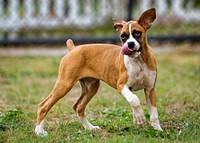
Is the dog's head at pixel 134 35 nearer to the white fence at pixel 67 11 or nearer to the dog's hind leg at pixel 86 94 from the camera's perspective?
the dog's hind leg at pixel 86 94

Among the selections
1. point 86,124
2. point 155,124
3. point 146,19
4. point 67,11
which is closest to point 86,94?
point 86,124

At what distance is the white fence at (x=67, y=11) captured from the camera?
1608cm

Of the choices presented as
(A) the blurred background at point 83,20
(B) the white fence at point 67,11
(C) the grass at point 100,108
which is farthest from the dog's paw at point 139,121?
(B) the white fence at point 67,11

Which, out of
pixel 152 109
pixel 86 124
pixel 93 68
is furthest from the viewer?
pixel 86 124

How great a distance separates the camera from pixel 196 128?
7188 mm

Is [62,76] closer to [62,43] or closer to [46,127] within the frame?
[46,127]

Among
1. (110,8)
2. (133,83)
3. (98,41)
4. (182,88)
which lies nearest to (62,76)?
(133,83)

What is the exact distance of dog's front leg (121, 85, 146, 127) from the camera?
6719mm

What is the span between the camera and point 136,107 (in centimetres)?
672

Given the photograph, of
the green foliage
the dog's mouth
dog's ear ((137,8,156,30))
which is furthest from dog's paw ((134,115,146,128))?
the green foliage

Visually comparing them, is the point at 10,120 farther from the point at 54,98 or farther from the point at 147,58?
the point at 147,58

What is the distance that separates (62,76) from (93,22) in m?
9.36

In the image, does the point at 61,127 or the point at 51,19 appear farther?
the point at 51,19

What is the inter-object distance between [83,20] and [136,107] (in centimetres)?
1000
